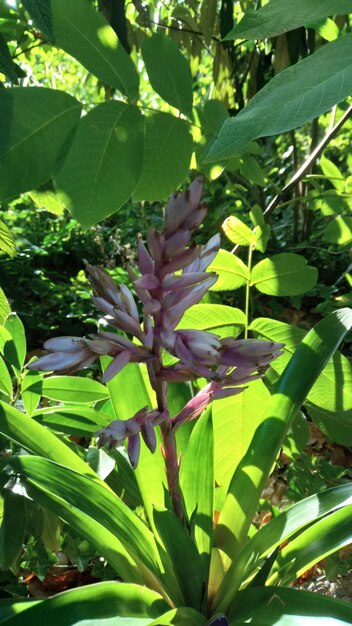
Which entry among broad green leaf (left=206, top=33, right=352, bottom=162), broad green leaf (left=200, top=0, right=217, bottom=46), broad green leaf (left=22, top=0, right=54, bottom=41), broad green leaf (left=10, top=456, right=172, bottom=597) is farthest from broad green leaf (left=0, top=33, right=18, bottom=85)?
broad green leaf (left=200, top=0, right=217, bottom=46)

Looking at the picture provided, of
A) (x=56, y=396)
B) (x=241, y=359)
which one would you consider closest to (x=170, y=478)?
(x=241, y=359)

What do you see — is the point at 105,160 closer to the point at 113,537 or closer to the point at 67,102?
the point at 67,102

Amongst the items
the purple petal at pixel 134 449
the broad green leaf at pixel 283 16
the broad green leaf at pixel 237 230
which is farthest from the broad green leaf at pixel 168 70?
the purple petal at pixel 134 449

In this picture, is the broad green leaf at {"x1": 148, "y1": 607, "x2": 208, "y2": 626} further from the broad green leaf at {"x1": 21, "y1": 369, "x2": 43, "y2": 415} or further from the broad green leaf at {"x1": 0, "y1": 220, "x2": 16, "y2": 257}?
the broad green leaf at {"x1": 0, "y1": 220, "x2": 16, "y2": 257}

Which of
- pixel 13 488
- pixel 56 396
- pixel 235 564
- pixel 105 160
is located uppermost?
pixel 105 160

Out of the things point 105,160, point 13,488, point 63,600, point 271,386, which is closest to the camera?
point 63,600

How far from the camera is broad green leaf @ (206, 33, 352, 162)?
485mm

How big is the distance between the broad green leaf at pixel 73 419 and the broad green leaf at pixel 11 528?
0.13 meters

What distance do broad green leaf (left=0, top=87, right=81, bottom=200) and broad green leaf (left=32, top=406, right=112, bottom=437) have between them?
15.9 inches

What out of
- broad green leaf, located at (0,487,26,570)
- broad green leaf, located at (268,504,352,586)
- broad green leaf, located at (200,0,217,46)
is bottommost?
broad green leaf, located at (268,504,352,586)

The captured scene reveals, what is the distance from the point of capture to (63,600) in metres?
Answer: 0.76

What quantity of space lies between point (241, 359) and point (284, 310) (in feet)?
7.57

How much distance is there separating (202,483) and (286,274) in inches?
17.2

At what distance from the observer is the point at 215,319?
113cm
